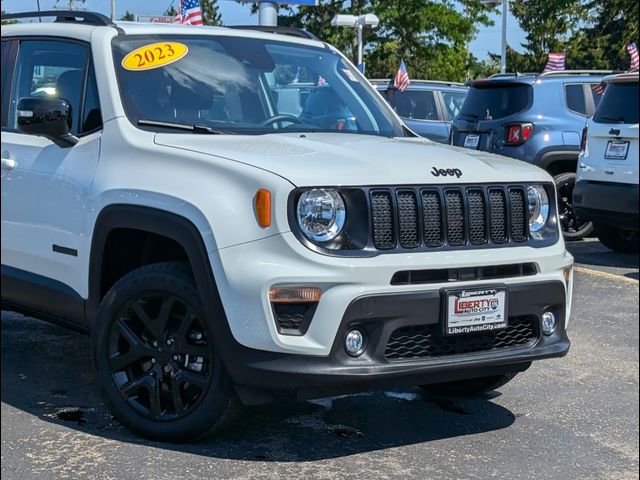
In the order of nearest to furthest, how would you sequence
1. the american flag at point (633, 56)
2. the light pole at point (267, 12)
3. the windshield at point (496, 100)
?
1. the american flag at point (633, 56)
2. the light pole at point (267, 12)
3. the windshield at point (496, 100)

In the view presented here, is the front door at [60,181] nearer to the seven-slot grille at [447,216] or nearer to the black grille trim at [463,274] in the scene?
the seven-slot grille at [447,216]

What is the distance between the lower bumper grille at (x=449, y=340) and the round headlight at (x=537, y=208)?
0.42m

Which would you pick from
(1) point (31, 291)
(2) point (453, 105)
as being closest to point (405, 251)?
(1) point (31, 291)

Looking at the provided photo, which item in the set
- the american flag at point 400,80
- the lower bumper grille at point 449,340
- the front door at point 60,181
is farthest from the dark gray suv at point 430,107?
the lower bumper grille at point 449,340

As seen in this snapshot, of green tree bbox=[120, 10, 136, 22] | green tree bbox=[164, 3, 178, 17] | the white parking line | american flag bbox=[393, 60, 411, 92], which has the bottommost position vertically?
the white parking line

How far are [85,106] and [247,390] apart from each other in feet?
5.12

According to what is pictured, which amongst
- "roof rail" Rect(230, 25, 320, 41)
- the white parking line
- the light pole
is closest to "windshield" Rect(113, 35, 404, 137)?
"roof rail" Rect(230, 25, 320, 41)

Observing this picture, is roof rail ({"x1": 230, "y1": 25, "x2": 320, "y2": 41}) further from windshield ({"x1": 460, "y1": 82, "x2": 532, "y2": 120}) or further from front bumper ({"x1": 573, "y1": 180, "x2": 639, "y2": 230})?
windshield ({"x1": 460, "y1": 82, "x2": 532, "y2": 120})

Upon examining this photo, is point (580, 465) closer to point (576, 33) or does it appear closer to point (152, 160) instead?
point (576, 33)

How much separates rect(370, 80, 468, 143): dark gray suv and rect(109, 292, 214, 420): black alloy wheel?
416 inches

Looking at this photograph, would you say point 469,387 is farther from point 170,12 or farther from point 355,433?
point 170,12

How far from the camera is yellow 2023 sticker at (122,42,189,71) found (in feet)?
14.8

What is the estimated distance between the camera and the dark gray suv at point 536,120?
10430 millimetres

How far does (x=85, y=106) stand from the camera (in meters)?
4.48
